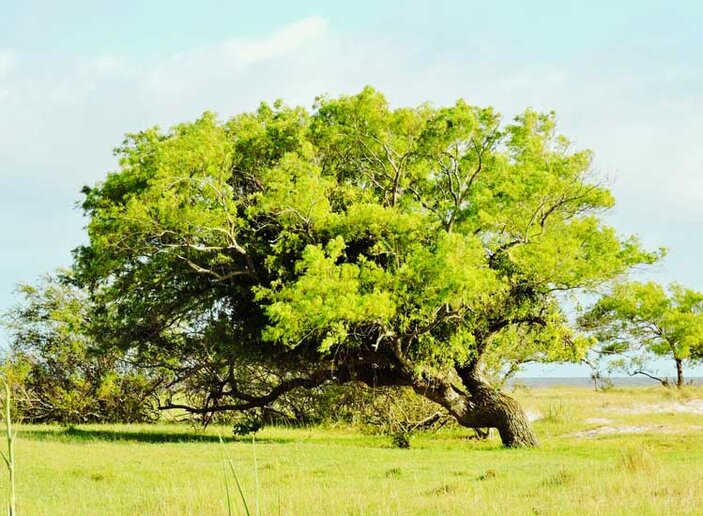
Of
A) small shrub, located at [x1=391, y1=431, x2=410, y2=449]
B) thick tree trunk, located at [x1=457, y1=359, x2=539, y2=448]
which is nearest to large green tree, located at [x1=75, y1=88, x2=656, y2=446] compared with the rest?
thick tree trunk, located at [x1=457, y1=359, x2=539, y2=448]

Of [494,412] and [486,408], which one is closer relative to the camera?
[494,412]

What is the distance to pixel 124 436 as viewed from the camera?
89.0 feet

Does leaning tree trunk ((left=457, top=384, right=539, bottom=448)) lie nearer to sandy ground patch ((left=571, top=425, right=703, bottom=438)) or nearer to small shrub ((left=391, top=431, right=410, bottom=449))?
small shrub ((left=391, top=431, right=410, bottom=449))

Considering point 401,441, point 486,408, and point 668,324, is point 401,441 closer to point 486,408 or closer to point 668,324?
point 486,408

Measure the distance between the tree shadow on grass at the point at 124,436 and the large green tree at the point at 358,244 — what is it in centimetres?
223

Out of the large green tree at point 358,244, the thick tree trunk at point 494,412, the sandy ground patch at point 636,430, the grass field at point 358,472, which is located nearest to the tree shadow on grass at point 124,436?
the grass field at point 358,472

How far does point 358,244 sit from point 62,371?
17621 millimetres

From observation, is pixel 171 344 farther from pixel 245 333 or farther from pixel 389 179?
pixel 389 179

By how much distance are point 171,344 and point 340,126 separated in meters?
10.6

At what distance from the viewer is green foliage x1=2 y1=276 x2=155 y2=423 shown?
113ft

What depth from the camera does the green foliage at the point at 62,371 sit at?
1359 inches

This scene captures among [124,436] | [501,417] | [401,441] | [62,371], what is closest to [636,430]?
[501,417]

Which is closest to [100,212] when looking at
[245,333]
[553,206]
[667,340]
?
[245,333]

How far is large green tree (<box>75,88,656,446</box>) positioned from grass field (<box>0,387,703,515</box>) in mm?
3057
